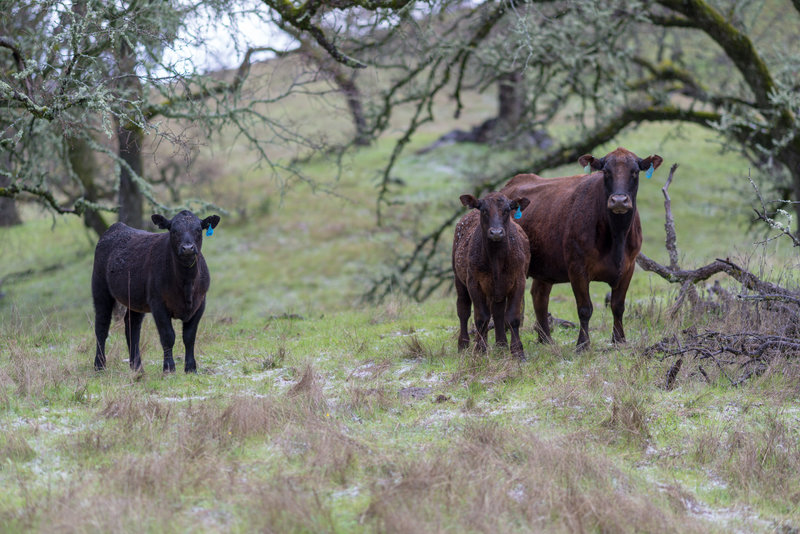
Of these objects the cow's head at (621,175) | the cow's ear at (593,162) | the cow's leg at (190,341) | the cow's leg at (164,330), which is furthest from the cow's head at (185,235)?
the cow's head at (621,175)

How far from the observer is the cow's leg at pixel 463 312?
368 inches

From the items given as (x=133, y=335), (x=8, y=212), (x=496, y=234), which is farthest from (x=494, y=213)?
(x=8, y=212)

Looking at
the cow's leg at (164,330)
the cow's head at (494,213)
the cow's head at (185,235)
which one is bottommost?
the cow's leg at (164,330)

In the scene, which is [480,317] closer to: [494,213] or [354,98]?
[494,213]

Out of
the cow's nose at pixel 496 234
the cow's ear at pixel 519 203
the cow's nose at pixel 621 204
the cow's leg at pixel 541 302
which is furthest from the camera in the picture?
the cow's leg at pixel 541 302

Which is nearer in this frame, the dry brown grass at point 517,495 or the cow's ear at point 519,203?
the dry brown grass at point 517,495

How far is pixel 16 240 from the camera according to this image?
27.4 meters

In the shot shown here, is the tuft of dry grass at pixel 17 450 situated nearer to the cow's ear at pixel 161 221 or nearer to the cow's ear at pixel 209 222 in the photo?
the cow's ear at pixel 161 221

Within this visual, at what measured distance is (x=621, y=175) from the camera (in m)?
8.84

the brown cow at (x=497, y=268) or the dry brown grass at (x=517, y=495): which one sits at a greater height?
the brown cow at (x=497, y=268)

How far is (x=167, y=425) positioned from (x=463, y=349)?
150 inches

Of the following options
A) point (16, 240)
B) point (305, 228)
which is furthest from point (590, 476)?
point (16, 240)

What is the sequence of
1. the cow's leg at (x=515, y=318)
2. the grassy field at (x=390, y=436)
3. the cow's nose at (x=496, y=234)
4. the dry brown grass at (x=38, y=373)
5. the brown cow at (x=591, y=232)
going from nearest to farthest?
1. the grassy field at (x=390, y=436)
2. the dry brown grass at (x=38, y=373)
3. the cow's nose at (x=496, y=234)
4. the cow's leg at (x=515, y=318)
5. the brown cow at (x=591, y=232)

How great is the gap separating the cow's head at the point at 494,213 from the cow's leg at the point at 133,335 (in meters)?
4.21
